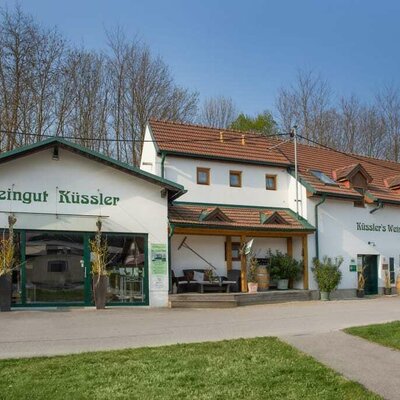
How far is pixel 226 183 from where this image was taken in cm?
2195

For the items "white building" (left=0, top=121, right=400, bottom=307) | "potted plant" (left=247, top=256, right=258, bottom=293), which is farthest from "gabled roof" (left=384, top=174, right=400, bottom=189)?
"potted plant" (left=247, top=256, right=258, bottom=293)

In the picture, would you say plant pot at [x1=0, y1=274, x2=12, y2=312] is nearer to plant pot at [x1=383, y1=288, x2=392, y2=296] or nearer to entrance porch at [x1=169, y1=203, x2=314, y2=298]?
entrance porch at [x1=169, y1=203, x2=314, y2=298]

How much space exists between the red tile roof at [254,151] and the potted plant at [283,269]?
3.07 m

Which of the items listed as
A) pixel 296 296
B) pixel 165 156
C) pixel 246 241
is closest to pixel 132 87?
pixel 165 156

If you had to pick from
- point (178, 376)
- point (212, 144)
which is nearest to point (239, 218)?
point (212, 144)

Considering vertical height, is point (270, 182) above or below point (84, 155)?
below

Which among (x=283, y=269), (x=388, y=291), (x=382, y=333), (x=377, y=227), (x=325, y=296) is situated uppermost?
(x=377, y=227)

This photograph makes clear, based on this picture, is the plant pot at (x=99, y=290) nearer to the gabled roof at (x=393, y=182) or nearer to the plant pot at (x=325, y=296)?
the plant pot at (x=325, y=296)

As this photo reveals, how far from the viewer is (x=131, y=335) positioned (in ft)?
35.7

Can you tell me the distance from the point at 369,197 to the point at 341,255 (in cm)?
319

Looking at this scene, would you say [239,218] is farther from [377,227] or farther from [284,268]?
[377,227]

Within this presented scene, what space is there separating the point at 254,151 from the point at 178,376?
17.2m

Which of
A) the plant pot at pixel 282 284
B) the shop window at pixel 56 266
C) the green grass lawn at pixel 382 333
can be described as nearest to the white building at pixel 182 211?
the shop window at pixel 56 266

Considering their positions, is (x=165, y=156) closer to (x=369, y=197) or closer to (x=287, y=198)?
(x=287, y=198)
